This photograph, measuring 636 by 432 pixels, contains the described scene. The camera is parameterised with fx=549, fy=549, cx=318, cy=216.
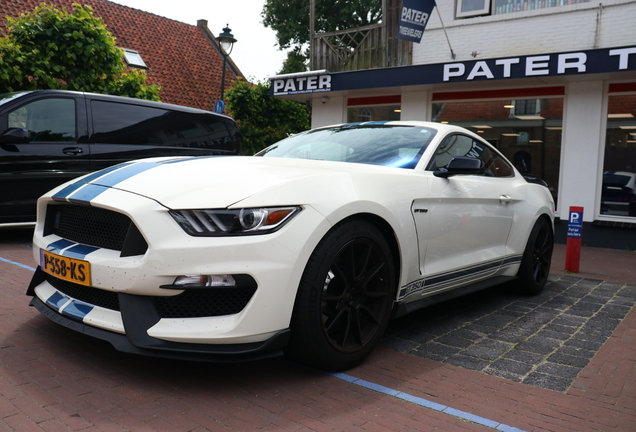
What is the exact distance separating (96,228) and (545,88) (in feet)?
30.4

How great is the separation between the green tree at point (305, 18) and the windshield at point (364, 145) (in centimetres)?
2526

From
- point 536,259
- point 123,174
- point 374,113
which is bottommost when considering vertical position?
point 536,259

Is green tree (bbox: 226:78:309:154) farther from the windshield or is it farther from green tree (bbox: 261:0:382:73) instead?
the windshield

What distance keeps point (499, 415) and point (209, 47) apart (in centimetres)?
2514

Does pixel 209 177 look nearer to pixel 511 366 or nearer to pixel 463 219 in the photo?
pixel 463 219

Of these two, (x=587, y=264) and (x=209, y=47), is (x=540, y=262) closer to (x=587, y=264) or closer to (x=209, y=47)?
(x=587, y=264)

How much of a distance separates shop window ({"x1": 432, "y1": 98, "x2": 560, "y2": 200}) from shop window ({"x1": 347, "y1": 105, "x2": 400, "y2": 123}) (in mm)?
972

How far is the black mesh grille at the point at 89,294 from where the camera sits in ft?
9.03

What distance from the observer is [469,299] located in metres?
5.08

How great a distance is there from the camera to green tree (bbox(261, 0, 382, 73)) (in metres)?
28.4

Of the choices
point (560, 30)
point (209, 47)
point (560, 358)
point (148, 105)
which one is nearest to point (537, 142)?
point (560, 30)

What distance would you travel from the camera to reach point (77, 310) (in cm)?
284

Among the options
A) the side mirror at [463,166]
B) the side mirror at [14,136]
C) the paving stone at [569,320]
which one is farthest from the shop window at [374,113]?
the side mirror at [463,166]

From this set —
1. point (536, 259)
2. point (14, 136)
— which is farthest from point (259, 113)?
point (536, 259)
